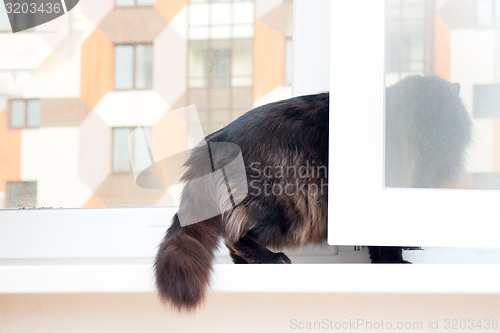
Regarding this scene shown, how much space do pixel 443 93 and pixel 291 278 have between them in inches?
14.6

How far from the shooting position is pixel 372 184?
817mm

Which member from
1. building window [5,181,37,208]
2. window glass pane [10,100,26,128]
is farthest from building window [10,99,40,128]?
building window [5,181,37,208]

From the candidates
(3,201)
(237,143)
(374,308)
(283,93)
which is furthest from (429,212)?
(3,201)

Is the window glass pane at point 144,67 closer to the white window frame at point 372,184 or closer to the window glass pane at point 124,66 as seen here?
the window glass pane at point 124,66

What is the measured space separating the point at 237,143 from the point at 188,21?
0.62 m

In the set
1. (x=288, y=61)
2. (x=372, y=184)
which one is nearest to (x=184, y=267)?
(x=372, y=184)

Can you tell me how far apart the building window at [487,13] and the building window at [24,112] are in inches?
42.1

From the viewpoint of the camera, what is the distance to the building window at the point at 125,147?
1.38m

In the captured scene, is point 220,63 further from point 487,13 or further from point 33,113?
point 487,13

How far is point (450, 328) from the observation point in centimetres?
93

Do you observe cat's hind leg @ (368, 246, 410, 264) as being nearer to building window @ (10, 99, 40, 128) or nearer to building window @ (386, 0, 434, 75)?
building window @ (386, 0, 434, 75)

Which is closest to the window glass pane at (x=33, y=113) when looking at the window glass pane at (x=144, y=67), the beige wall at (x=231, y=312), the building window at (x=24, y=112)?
the building window at (x=24, y=112)

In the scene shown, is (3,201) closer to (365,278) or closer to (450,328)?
(365,278)

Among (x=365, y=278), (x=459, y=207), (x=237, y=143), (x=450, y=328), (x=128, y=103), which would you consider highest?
(x=128, y=103)
